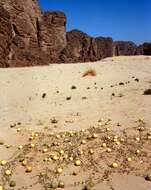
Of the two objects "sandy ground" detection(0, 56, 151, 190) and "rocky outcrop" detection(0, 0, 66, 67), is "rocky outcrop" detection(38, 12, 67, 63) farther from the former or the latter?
"sandy ground" detection(0, 56, 151, 190)

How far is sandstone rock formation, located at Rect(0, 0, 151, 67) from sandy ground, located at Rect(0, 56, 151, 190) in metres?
7.19

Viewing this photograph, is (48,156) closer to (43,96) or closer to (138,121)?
Result: (138,121)

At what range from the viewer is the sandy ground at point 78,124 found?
21.2 ft

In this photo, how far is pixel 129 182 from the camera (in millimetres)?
6199

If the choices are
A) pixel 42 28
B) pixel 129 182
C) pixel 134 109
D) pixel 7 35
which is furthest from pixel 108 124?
pixel 42 28

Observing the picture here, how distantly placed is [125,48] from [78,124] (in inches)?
4225

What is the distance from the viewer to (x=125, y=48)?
11481cm

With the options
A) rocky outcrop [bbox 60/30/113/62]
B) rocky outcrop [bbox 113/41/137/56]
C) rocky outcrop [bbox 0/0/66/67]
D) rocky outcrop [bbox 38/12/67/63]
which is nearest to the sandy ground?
rocky outcrop [bbox 0/0/66/67]

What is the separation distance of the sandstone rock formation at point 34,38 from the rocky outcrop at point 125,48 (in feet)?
96.9

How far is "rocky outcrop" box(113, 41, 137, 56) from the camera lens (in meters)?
109

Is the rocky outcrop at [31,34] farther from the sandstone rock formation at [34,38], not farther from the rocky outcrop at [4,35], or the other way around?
the rocky outcrop at [4,35]

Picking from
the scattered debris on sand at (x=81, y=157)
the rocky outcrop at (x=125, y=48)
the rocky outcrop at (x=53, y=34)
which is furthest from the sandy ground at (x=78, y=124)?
the rocky outcrop at (x=125, y=48)

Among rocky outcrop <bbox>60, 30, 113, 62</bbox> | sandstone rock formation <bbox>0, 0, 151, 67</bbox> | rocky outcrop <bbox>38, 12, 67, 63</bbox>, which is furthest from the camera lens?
rocky outcrop <bbox>60, 30, 113, 62</bbox>

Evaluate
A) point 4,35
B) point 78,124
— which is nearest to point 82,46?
point 4,35
